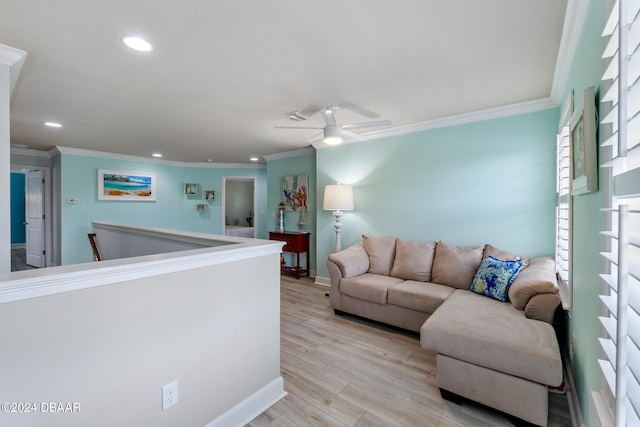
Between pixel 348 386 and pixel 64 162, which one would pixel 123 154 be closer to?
pixel 64 162

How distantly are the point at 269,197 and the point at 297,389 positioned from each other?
4.46 m

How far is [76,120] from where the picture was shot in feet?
11.5

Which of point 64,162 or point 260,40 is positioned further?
point 64,162

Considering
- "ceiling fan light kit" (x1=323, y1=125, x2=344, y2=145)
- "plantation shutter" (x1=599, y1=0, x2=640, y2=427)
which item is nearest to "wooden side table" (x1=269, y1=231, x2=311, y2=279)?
"ceiling fan light kit" (x1=323, y1=125, x2=344, y2=145)

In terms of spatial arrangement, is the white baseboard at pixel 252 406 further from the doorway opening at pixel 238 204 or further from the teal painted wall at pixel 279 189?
the doorway opening at pixel 238 204

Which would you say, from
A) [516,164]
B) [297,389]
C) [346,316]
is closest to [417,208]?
[516,164]

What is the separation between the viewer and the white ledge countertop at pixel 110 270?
1.04m

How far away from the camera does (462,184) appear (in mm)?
3385

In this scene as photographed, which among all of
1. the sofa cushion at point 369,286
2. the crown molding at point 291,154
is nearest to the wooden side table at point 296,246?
the crown molding at point 291,154

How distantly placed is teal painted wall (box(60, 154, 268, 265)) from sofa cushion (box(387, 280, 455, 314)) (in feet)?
16.7

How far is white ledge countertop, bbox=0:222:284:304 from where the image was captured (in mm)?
1040

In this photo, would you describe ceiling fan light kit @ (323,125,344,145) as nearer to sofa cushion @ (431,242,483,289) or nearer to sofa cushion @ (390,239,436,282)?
sofa cushion @ (390,239,436,282)

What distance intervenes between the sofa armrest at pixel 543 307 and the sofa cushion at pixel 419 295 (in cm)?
71

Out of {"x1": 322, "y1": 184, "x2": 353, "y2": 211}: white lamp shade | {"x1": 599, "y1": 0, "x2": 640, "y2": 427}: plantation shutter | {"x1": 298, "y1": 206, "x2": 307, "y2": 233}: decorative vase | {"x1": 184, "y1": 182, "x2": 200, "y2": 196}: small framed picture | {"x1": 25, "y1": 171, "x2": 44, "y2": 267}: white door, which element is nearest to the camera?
{"x1": 599, "y1": 0, "x2": 640, "y2": 427}: plantation shutter
